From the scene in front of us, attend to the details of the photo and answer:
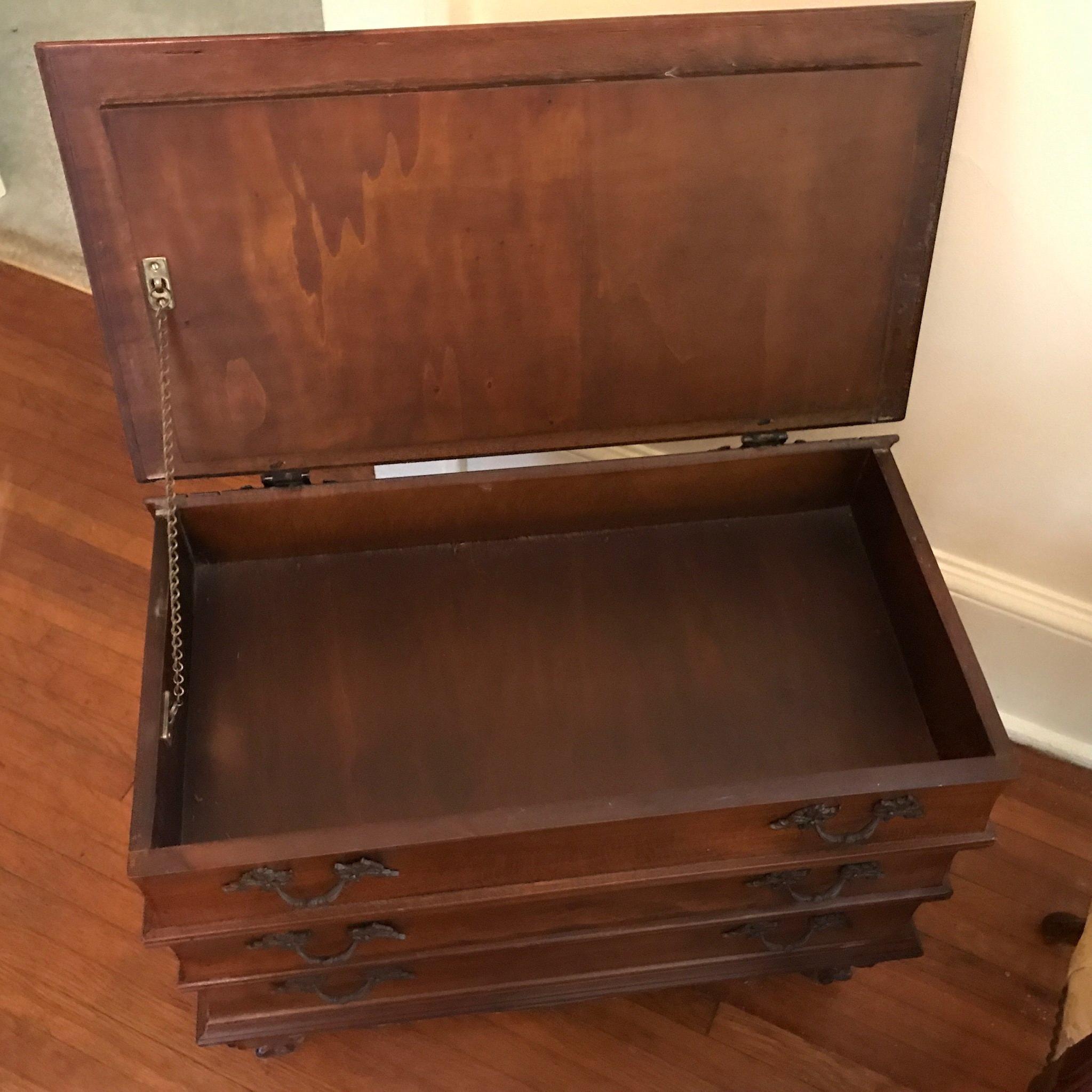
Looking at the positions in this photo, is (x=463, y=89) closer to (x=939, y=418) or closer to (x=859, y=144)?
(x=859, y=144)

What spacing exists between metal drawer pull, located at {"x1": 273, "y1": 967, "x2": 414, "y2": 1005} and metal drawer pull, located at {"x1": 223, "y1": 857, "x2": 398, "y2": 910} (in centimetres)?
22

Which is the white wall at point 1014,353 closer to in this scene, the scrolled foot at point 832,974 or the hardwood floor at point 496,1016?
the hardwood floor at point 496,1016

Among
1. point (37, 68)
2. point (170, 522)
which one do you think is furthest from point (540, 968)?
point (37, 68)

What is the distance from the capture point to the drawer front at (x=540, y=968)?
3.47 ft

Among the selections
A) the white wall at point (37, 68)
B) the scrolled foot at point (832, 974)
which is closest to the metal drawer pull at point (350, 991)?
the scrolled foot at point (832, 974)

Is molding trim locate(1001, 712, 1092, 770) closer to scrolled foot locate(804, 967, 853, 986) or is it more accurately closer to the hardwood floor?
the hardwood floor

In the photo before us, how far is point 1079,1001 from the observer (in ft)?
3.18

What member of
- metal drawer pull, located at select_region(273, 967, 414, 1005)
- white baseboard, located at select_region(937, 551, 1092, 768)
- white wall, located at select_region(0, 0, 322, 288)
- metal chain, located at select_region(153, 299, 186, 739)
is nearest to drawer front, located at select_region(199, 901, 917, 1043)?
metal drawer pull, located at select_region(273, 967, 414, 1005)

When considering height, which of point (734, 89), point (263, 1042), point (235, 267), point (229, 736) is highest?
point (734, 89)

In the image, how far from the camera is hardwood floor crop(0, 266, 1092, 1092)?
4.06 feet

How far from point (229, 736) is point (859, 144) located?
810 mm

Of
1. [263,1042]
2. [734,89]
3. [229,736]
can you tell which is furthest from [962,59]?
[263,1042]

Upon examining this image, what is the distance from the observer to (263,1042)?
1.15 m

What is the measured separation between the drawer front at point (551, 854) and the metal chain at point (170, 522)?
151 mm
